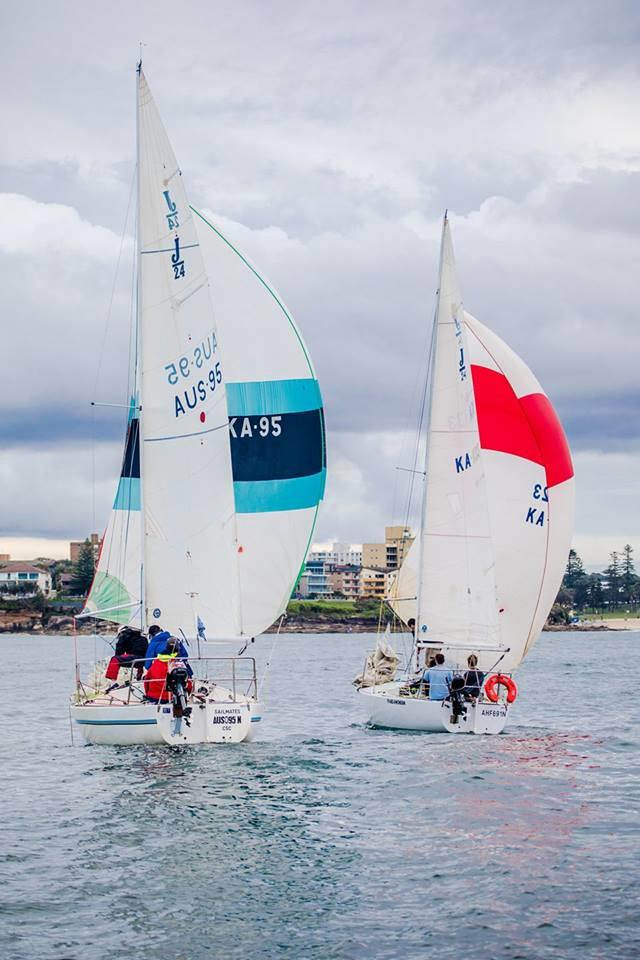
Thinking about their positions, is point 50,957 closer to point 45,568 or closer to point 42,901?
point 42,901

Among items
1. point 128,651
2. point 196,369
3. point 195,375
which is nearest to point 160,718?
point 128,651

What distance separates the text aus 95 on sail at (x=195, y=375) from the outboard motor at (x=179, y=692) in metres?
5.25

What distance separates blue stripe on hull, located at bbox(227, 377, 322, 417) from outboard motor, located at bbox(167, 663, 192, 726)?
738 cm

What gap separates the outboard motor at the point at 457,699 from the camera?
25.7 metres

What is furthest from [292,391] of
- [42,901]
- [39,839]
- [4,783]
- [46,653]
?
[46,653]

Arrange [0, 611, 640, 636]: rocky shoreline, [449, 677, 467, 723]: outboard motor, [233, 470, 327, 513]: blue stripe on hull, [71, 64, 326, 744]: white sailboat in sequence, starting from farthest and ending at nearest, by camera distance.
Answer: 1. [0, 611, 640, 636]: rocky shoreline
2. [233, 470, 327, 513]: blue stripe on hull
3. [449, 677, 467, 723]: outboard motor
4. [71, 64, 326, 744]: white sailboat

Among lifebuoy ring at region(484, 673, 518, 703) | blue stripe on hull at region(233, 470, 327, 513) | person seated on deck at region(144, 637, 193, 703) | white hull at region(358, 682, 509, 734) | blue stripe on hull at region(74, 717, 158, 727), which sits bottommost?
white hull at region(358, 682, 509, 734)

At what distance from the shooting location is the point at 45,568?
19300cm

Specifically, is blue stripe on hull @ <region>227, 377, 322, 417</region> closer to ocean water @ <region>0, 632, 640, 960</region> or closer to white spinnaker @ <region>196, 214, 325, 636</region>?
white spinnaker @ <region>196, 214, 325, 636</region>

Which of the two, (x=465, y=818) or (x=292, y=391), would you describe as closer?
(x=465, y=818)

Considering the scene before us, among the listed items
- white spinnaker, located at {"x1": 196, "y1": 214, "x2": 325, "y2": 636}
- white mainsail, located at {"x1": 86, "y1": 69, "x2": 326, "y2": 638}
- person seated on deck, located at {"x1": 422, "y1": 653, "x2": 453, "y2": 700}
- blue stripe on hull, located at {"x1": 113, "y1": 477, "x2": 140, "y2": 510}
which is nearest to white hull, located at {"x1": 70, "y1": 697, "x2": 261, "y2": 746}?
white mainsail, located at {"x1": 86, "y1": 69, "x2": 326, "y2": 638}

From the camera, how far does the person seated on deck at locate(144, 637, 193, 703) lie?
71.7 feet

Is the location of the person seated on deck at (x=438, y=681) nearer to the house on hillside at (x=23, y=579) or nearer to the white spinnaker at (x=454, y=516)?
the white spinnaker at (x=454, y=516)

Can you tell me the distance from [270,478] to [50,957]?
53.3 feet
